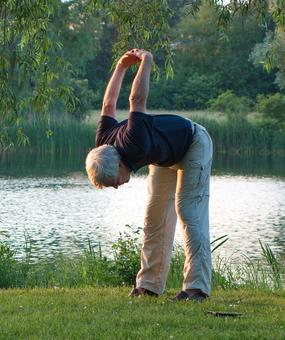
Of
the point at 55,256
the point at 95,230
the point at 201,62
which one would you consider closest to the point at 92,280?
the point at 55,256

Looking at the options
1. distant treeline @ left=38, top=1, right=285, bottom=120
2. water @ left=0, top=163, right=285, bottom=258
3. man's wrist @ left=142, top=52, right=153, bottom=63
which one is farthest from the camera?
distant treeline @ left=38, top=1, right=285, bottom=120

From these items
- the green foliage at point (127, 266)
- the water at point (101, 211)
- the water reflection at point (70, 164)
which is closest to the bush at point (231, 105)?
the water reflection at point (70, 164)

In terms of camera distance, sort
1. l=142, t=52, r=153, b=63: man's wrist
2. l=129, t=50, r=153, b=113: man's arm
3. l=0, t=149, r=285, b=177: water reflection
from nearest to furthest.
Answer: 1. l=129, t=50, r=153, b=113: man's arm
2. l=142, t=52, r=153, b=63: man's wrist
3. l=0, t=149, r=285, b=177: water reflection

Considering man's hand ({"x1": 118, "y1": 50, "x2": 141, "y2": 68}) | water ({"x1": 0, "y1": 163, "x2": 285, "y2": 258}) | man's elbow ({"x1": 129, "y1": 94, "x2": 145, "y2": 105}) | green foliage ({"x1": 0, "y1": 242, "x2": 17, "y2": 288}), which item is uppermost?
man's hand ({"x1": 118, "y1": 50, "x2": 141, "y2": 68})

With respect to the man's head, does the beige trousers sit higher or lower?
lower

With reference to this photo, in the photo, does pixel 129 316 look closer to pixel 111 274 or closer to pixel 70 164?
pixel 111 274

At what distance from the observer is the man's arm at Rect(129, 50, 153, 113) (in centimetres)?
579

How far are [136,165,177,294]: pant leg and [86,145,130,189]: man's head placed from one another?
651mm

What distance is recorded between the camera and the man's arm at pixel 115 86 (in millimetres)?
6230

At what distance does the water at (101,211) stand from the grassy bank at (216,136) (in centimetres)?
395

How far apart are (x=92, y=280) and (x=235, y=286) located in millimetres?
1295

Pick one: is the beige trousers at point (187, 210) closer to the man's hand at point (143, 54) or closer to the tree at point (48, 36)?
the man's hand at point (143, 54)

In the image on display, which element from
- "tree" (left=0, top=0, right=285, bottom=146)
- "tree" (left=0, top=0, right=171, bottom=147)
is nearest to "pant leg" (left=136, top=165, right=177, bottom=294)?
"tree" (left=0, top=0, right=285, bottom=146)

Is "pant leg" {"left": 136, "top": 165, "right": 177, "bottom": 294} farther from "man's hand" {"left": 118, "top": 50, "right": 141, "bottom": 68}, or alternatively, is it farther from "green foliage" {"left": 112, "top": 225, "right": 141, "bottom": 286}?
"green foliage" {"left": 112, "top": 225, "right": 141, "bottom": 286}
